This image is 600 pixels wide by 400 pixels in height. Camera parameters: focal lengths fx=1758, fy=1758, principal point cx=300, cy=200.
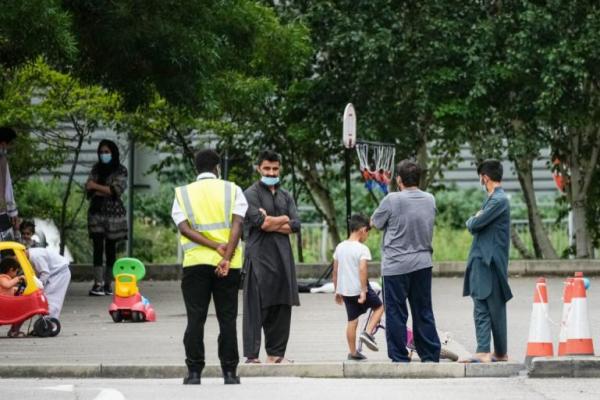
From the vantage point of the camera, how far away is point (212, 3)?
21969mm

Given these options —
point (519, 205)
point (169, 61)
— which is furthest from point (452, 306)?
point (519, 205)

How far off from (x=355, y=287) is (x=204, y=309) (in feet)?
7.50

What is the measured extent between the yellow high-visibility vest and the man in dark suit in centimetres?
217

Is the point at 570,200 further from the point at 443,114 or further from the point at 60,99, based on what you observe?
the point at 60,99

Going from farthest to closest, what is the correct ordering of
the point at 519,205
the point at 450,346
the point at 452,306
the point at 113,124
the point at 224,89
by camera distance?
the point at 519,205, the point at 113,124, the point at 224,89, the point at 452,306, the point at 450,346

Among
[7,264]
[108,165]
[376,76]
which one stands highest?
[376,76]

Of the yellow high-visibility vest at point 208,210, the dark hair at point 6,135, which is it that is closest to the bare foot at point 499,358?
the yellow high-visibility vest at point 208,210

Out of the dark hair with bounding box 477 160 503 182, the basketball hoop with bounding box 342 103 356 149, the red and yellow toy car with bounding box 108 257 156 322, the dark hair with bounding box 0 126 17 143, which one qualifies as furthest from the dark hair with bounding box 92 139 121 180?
the dark hair with bounding box 477 160 503 182

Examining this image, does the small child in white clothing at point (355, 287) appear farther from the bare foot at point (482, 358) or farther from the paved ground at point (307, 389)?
the paved ground at point (307, 389)

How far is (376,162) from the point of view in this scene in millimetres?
24203

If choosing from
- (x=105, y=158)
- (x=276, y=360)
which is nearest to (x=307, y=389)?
(x=276, y=360)

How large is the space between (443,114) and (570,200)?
3502 millimetres

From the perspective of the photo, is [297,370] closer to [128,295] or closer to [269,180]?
[269,180]

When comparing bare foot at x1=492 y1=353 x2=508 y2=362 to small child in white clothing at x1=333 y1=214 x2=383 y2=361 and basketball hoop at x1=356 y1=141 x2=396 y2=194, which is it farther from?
basketball hoop at x1=356 y1=141 x2=396 y2=194
